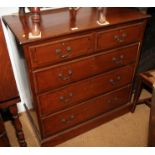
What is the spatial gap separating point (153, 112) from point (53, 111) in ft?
2.65

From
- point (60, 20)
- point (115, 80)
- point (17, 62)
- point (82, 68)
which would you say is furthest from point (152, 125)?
point (17, 62)

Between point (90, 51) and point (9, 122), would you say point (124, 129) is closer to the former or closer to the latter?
point (90, 51)

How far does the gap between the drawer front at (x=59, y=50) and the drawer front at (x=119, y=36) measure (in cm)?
9

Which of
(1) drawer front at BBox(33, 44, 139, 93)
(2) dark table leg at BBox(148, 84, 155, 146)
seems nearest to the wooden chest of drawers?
(1) drawer front at BBox(33, 44, 139, 93)

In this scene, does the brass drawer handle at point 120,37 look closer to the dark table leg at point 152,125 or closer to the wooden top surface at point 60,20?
the wooden top surface at point 60,20

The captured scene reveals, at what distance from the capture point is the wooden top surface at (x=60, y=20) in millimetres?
1252

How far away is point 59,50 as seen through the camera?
1.32 m

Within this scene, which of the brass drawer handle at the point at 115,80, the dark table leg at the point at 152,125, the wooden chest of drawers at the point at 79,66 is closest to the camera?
the dark table leg at the point at 152,125

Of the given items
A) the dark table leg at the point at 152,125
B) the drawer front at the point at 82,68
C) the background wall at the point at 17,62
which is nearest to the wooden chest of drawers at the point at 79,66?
the drawer front at the point at 82,68

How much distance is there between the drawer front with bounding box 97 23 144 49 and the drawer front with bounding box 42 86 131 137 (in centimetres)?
50

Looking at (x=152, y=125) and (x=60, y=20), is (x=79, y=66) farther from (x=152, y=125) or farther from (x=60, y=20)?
(x=152, y=125)

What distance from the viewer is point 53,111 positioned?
5.15 ft

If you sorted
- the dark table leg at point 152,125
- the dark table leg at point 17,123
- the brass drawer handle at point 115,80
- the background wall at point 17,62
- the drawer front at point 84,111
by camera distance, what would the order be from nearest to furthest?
the dark table leg at point 152,125 → the dark table leg at point 17,123 → the background wall at point 17,62 → the drawer front at point 84,111 → the brass drawer handle at point 115,80
